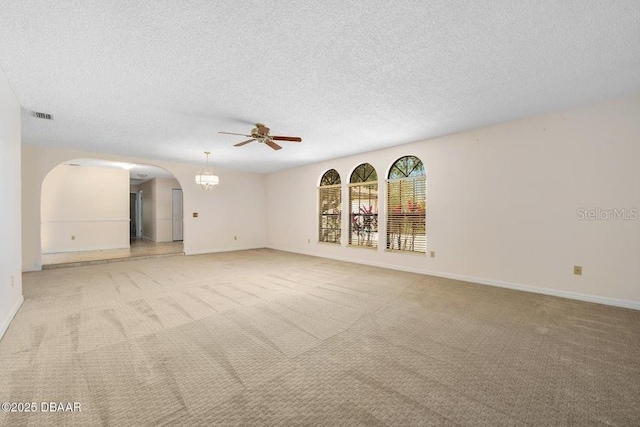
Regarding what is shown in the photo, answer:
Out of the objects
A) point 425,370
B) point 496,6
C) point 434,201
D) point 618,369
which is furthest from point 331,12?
point 434,201

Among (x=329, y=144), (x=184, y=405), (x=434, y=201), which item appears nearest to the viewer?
(x=184, y=405)

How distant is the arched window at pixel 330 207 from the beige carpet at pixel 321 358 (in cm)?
333

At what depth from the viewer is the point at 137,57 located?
242 cm

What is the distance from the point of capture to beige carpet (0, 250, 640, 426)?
1.53 metres

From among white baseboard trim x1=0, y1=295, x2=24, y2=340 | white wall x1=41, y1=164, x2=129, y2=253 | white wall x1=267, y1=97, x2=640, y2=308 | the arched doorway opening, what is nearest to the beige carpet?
white baseboard trim x1=0, y1=295, x2=24, y2=340

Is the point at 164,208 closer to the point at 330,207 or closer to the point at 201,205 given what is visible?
the point at 201,205

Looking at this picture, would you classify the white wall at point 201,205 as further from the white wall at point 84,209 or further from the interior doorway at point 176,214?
the interior doorway at point 176,214

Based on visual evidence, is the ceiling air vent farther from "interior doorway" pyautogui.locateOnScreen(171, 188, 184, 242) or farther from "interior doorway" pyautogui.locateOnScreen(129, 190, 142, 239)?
"interior doorway" pyautogui.locateOnScreen(129, 190, 142, 239)

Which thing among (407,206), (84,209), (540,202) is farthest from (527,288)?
(84,209)

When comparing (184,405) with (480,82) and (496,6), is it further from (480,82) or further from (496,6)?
(480,82)

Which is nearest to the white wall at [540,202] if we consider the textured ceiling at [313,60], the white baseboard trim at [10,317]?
the textured ceiling at [313,60]

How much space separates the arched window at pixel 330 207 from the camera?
22.9 feet

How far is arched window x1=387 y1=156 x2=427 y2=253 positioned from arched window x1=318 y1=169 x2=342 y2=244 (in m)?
1.61

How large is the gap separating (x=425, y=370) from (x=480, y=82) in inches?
115
